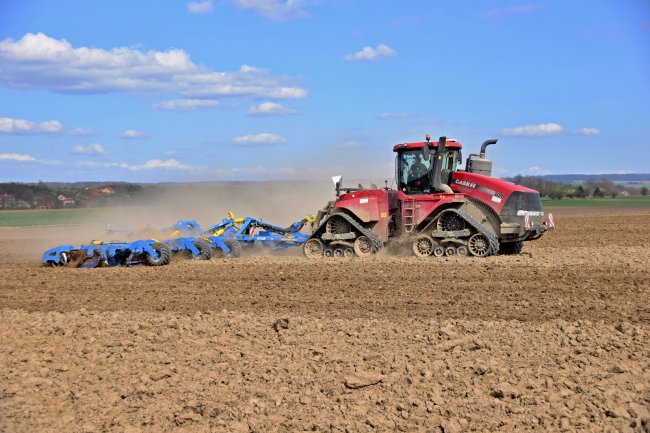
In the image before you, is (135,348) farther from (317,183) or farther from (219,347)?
(317,183)

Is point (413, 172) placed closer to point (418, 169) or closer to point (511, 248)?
point (418, 169)

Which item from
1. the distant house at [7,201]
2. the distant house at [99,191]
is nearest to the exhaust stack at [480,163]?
the distant house at [99,191]

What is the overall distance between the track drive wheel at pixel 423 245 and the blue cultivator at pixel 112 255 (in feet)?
18.1

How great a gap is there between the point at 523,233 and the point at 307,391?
978 centimetres

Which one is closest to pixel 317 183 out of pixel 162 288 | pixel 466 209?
pixel 466 209

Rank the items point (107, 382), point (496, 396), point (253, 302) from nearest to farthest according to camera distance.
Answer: point (496, 396), point (107, 382), point (253, 302)

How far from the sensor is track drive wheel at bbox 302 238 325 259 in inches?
663

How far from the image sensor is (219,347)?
326 inches

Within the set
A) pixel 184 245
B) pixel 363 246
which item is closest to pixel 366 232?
pixel 363 246

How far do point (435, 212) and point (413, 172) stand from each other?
108 cm

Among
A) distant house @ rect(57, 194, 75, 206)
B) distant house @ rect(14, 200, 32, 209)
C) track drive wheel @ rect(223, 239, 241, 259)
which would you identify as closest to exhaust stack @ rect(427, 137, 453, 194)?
track drive wheel @ rect(223, 239, 241, 259)

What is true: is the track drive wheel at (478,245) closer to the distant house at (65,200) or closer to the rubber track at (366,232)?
the rubber track at (366,232)

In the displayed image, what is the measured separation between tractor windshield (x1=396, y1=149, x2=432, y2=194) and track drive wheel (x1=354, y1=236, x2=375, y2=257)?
1438mm

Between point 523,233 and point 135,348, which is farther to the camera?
point 523,233
